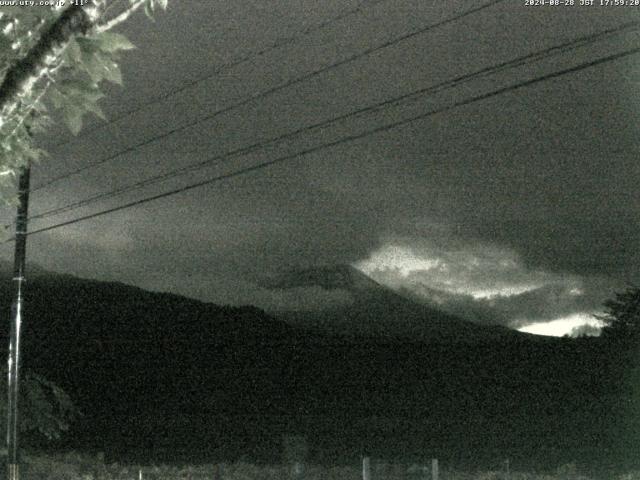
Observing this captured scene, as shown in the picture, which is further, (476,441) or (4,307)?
(4,307)

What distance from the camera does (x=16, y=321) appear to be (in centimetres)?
1942

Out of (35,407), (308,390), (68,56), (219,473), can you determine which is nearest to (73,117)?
(68,56)

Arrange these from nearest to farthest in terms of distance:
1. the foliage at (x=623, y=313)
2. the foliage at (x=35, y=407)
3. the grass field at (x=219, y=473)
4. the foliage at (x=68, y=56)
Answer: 1. the foliage at (x=68, y=56)
2. the grass field at (x=219, y=473)
3. the foliage at (x=35, y=407)
4. the foliage at (x=623, y=313)

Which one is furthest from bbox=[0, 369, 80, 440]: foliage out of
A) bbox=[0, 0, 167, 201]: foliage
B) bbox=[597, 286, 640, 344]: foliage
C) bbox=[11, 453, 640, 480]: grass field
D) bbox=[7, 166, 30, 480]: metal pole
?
bbox=[597, 286, 640, 344]: foliage

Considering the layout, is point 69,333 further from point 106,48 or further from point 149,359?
point 106,48

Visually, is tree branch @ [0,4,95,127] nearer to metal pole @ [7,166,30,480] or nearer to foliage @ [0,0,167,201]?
foliage @ [0,0,167,201]

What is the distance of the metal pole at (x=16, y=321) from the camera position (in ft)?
61.8

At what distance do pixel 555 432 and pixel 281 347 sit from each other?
45121 mm

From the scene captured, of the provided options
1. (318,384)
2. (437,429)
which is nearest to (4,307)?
(318,384)

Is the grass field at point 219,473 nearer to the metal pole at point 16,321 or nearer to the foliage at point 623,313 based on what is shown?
the metal pole at point 16,321

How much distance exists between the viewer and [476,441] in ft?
143

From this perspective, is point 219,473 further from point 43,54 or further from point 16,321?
point 43,54

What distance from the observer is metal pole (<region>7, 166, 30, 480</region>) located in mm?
18828

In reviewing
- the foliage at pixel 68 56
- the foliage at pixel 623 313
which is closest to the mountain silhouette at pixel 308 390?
the foliage at pixel 623 313
